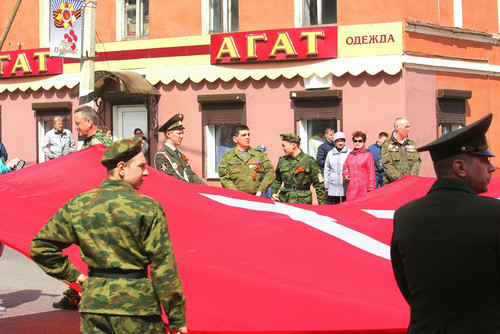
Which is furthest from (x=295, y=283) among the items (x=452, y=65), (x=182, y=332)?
(x=452, y=65)

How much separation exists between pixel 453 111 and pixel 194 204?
12.7 m

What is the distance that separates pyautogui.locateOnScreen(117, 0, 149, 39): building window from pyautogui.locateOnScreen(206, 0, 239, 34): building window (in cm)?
205

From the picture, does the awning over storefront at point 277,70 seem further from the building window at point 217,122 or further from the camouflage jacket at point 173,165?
the camouflage jacket at point 173,165

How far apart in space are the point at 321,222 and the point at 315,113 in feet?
36.7

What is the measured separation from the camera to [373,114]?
56.3ft

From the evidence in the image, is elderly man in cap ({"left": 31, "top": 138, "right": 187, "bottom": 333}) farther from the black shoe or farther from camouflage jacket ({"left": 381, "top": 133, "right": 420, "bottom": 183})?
camouflage jacket ({"left": 381, "top": 133, "right": 420, "bottom": 183})

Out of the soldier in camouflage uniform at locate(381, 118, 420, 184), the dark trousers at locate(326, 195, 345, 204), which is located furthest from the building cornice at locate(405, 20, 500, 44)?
the soldier in camouflage uniform at locate(381, 118, 420, 184)

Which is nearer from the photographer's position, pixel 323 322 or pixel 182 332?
pixel 182 332

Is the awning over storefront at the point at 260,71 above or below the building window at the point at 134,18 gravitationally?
below

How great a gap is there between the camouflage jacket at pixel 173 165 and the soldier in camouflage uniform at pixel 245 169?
1756 mm

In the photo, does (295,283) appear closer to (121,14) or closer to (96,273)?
(96,273)

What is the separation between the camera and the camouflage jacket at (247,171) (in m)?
10.4

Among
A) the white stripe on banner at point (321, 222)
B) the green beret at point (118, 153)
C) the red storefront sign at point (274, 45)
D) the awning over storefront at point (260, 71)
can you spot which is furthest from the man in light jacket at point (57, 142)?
the green beret at point (118, 153)

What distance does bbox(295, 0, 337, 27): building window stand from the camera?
712 inches
